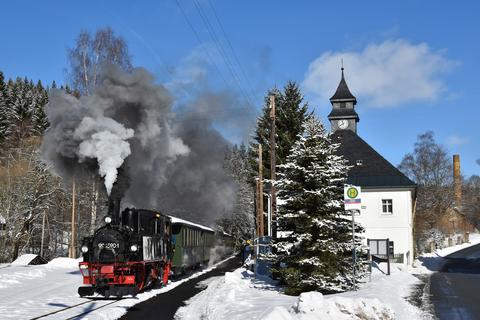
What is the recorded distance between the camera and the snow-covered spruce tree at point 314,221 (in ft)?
46.7

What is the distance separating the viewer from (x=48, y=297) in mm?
15312

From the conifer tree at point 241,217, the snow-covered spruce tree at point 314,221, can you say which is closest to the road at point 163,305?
the snow-covered spruce tree at point 314,221

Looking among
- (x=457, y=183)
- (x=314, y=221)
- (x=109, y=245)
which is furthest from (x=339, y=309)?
(x=457, y=183)

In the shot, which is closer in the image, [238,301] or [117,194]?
[238,301]

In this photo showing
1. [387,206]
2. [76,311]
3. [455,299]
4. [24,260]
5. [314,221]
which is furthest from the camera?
[387,206]

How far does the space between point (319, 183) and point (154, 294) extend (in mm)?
6456

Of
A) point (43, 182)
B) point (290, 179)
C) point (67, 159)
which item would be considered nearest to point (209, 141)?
point (43, 182)

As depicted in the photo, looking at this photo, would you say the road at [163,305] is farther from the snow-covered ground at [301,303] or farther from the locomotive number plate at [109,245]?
the locomotive number plate at [109,245]

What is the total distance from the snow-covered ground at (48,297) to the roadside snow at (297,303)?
1.80 meters

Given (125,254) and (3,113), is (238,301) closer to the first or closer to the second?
(125,254)

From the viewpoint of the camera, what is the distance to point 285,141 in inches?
1432

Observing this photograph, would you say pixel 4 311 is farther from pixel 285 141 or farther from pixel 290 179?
pixel 285 141

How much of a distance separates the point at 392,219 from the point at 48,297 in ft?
76.0

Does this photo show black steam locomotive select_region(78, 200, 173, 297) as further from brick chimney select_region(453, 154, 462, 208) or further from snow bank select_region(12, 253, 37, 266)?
brick chimney select_region(453, 154, 462, 208)
